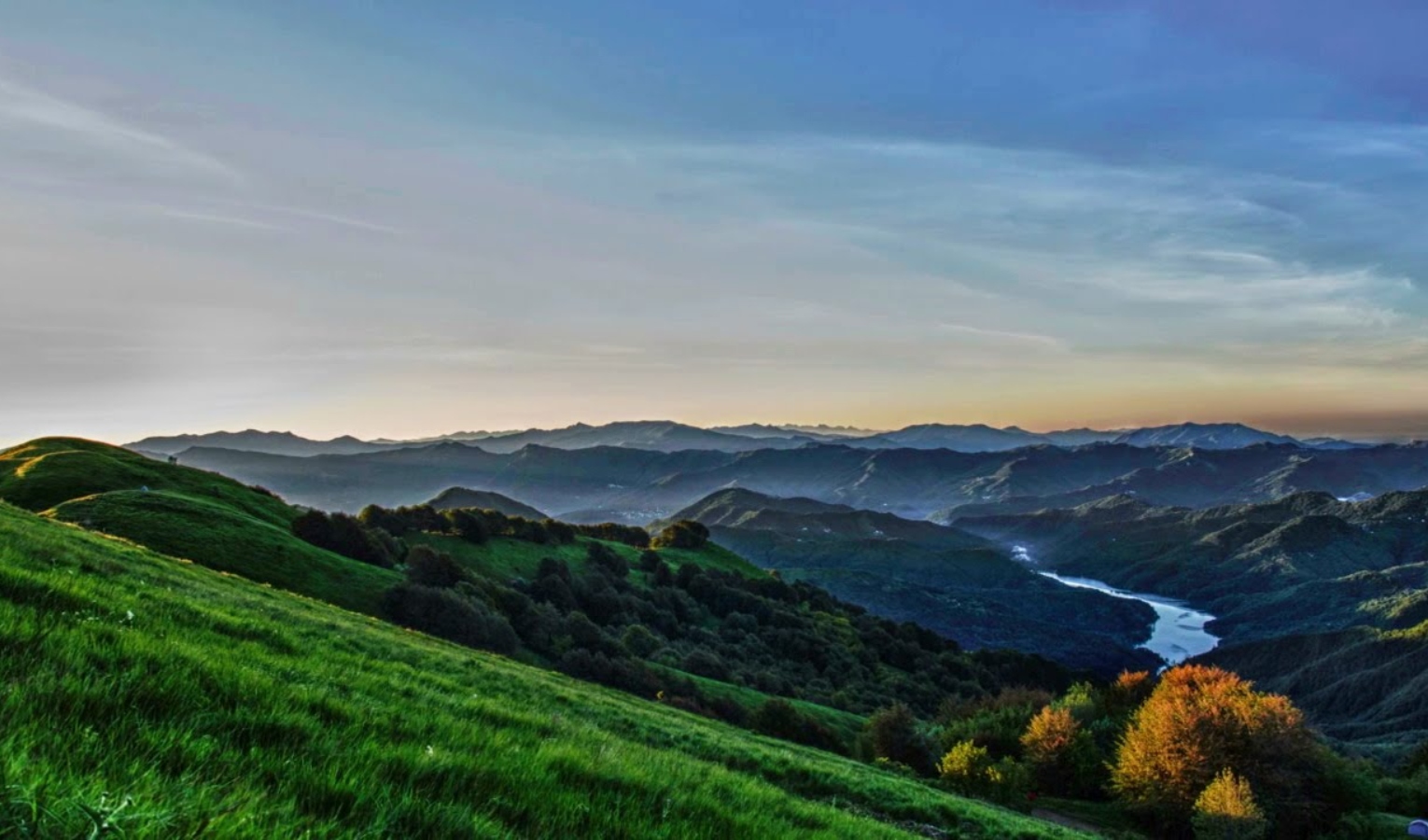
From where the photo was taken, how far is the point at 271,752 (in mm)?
4453

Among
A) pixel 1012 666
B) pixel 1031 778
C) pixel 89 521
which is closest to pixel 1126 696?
pixel 1031 778

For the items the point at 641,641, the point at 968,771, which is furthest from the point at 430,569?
the point at 968,771

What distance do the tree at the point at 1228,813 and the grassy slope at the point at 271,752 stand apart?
2840 centimetres

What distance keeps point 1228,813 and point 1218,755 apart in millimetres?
3741

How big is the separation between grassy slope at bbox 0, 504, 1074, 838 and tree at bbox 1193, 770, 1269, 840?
28.4 metres

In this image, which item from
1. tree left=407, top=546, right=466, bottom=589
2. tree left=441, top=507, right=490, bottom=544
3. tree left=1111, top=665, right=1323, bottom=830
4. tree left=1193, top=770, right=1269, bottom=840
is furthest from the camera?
tree left=441, top=507, right=490, bottom=544

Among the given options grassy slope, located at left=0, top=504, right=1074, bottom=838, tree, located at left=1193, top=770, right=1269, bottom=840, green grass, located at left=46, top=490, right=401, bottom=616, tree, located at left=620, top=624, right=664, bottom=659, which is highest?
grassy slope, located at left=0, top=504, right=1074, bottom=838

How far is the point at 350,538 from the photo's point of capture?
5478cm

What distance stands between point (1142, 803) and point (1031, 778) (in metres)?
5.81

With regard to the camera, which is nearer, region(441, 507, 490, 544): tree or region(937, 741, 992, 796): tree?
region(937, 741, 992, 796): tree

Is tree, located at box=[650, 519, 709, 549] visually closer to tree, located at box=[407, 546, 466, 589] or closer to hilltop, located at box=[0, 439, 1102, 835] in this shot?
hilltop, located at box=[0, 439, 1102, 835]

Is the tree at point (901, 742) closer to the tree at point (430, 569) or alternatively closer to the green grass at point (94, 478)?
the tree at point (430, 569)

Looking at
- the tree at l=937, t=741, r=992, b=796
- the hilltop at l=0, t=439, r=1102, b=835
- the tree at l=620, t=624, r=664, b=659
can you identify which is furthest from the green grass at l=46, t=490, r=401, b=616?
the tree at l=937, t=741, r=992, b=796

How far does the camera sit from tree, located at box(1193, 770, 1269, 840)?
2830cm
